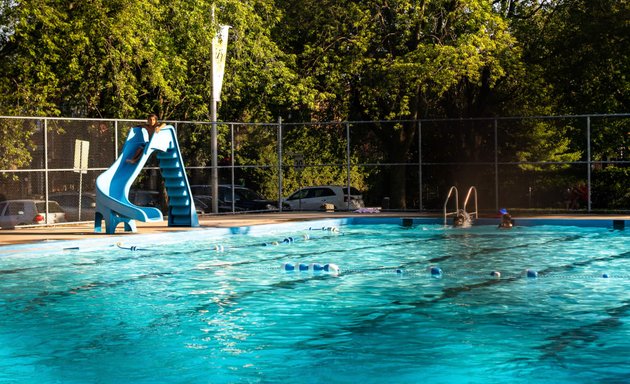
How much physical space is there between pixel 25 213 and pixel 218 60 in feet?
24.4

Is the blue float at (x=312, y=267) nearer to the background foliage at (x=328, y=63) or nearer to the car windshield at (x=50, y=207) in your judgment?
the car windshield at (x=50, y=207)

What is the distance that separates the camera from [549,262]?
49.9 ft

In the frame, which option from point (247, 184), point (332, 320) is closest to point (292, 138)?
point (247, 184)

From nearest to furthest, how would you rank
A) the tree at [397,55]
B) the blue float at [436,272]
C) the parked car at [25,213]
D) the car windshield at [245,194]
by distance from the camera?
the blue float at [436,272] < the parked car at [25,213] < the car windshield at [245,194] < the tree at [397,55]

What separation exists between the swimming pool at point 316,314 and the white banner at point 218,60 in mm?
8428

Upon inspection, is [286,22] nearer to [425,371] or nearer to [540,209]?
[540,209]

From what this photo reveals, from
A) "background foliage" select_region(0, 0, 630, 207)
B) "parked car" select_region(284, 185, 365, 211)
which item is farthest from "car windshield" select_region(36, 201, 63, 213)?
"parked car" select_region(284, 185, 365, 211)

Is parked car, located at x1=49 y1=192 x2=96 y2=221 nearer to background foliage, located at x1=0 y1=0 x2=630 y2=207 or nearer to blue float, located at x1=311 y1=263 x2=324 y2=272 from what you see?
background foliage, located at x1=0 y1=0 x2=630 y2=207

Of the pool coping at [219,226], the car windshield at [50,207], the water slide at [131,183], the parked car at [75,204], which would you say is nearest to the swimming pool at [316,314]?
the pool coping at [219,226]

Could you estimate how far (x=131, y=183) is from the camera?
19609 mm

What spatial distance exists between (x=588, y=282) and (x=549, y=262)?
2.44 metres

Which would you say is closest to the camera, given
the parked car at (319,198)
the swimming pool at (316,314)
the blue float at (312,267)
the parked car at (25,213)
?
the swimming pool at (316,314)

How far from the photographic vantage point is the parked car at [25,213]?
2116cm

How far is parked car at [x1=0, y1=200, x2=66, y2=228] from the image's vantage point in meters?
21.2
